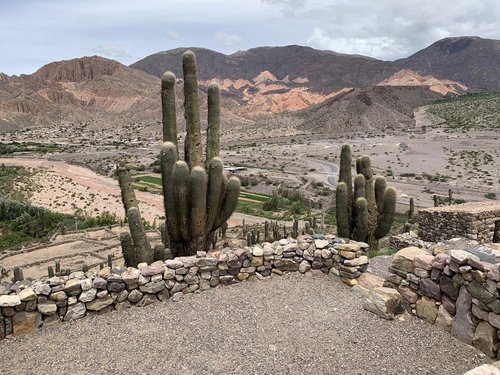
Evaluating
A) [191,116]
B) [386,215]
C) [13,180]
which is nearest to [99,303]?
[191,116]

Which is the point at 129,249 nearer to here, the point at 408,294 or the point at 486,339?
the point at 408,294

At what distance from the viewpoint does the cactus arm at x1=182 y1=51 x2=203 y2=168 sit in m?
12.4

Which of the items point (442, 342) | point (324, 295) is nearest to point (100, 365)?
point (324, 295)

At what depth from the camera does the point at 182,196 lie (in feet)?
35.1

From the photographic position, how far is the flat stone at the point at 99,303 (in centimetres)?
795

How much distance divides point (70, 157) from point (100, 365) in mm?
83383

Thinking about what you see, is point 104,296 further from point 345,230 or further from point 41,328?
point 345,230

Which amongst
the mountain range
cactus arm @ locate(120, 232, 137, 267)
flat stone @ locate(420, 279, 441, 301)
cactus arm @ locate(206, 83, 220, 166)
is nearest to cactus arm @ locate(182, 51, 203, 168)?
cactus arm @ locate(206, 83, 220, 166)

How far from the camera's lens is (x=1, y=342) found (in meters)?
7.12

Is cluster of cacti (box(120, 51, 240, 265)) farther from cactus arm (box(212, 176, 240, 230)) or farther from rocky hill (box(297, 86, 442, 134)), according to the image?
rocky hill (box(297, 86, 442, 134))

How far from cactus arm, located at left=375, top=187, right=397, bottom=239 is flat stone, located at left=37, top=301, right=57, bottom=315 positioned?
1186cm

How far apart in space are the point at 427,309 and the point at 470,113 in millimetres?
107195

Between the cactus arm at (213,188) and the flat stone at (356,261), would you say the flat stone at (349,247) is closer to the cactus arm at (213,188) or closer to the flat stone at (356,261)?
the flat stone at (356,261)

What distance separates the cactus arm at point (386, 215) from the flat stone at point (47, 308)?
1186cm
